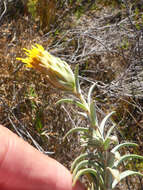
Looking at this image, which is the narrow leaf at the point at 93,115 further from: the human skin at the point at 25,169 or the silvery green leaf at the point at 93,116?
the human skin at the point at 25,169

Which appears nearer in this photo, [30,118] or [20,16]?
[30,118]

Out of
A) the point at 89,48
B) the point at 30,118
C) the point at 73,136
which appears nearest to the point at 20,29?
the point at 89,48

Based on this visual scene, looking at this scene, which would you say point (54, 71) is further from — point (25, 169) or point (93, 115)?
point (25, 169)

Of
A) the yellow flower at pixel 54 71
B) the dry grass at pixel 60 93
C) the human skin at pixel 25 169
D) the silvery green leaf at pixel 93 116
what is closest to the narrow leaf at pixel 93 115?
the silvery green leaf at pixel 93 116

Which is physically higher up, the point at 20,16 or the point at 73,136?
the point at 20,16

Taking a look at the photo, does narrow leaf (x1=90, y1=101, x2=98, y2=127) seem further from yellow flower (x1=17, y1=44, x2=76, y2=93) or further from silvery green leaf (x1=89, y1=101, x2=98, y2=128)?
yellow flower (x1=17, y1=44, x2=76, y2=93)

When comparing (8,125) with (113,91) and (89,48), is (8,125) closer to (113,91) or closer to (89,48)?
(113,91)

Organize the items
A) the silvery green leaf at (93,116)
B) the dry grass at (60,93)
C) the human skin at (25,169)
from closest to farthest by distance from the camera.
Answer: the silvery green leaf at (93,116)
the human skin at (25,169)
the dry grass at (60,93)

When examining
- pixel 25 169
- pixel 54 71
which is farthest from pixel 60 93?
pixel 54 71
